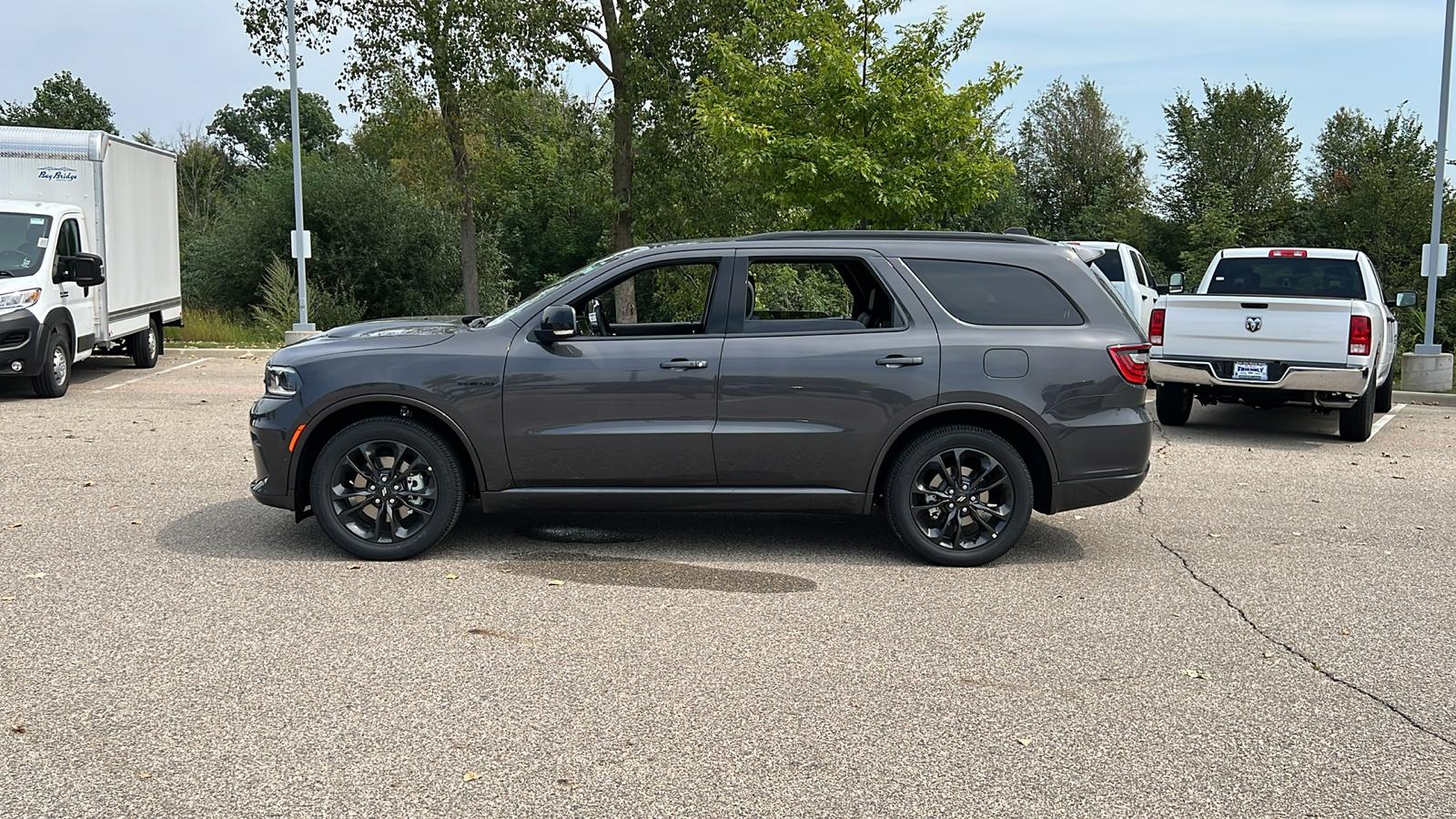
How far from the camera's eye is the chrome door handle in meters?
6.68

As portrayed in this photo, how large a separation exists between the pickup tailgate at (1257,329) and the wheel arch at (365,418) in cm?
786

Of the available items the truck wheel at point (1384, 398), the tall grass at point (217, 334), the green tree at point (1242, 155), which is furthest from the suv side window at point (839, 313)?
the green tree at point (1242, 155)

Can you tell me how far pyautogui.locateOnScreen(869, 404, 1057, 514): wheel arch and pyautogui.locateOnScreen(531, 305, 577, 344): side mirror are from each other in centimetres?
176

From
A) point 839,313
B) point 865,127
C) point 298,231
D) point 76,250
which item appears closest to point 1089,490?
point 839,313

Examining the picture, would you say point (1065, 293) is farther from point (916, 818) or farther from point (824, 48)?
point (824, 48)

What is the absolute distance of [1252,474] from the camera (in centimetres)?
1006

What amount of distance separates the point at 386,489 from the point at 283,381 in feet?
2.60

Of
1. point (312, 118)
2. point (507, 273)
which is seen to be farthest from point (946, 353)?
point (312, 118)

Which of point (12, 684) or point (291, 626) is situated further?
point (291, 626)

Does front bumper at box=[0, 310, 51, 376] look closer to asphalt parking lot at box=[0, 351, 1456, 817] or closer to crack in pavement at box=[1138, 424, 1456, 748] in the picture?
asphalt parking lot at box=[0, 351, 1456, 817]

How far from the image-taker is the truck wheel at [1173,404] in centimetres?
1301

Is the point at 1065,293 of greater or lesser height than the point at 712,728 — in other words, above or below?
above

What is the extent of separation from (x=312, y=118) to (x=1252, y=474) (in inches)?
3608

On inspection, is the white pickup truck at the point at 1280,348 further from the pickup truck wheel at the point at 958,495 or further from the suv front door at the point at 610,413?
the suv front door at the point at 610,413
